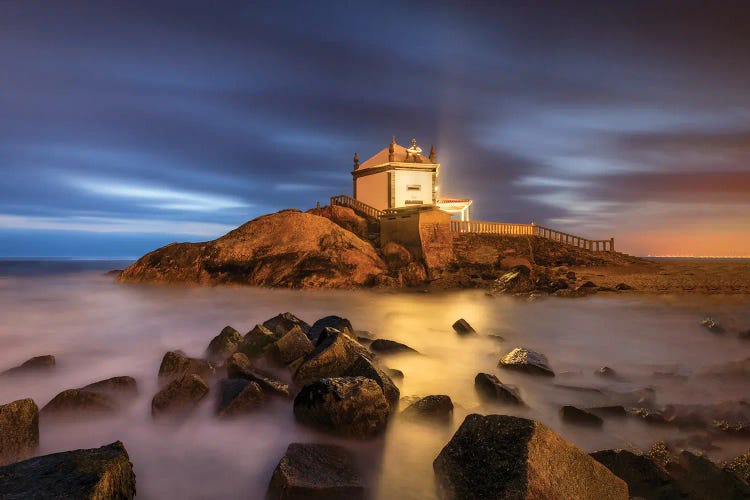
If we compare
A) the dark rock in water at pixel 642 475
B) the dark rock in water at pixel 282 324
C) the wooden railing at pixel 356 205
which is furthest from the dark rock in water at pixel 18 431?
the wooden railing at pixel 356 205

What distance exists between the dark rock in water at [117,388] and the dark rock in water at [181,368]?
1.79 feet

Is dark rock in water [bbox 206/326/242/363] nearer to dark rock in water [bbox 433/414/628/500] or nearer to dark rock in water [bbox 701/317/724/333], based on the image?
dark rock in water [bbox 433/414/628/500]

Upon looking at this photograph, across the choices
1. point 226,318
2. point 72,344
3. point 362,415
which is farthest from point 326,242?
point 362,415

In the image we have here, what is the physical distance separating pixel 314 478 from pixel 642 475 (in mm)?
2953

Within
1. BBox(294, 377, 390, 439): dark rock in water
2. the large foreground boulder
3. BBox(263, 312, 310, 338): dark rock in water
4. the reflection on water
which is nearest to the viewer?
Result: the reflection on water

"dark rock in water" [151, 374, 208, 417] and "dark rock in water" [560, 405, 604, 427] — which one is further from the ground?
"dark rock in water" [151, 374, 208, 417]

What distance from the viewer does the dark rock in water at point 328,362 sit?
250 inches

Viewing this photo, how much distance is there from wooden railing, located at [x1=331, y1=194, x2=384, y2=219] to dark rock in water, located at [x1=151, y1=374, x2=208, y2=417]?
25.6 meters

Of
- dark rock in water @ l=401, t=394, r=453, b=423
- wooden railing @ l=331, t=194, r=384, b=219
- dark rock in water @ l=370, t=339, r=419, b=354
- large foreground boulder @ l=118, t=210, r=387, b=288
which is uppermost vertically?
wooden railing @ l=331, t=194, r=384, b=219

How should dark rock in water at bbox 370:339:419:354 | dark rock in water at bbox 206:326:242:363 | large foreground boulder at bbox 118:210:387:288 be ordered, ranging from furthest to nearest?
1. large foreground boulder at bbox 118:210:387:288
2. dark rock in water at bbox 370:339:419:354
3. dark rock in water at bbox 206:326:242:363

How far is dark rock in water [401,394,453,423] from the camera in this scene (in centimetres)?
534

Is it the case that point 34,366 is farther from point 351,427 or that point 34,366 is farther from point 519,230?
point 519,230

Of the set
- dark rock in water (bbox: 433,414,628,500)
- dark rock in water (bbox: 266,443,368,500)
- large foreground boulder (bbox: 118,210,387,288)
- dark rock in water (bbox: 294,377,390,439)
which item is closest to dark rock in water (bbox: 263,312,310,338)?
dark rock in water (bbox: 294,377,390,439)

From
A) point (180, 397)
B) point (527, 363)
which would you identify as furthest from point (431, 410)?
point (180, 397)
